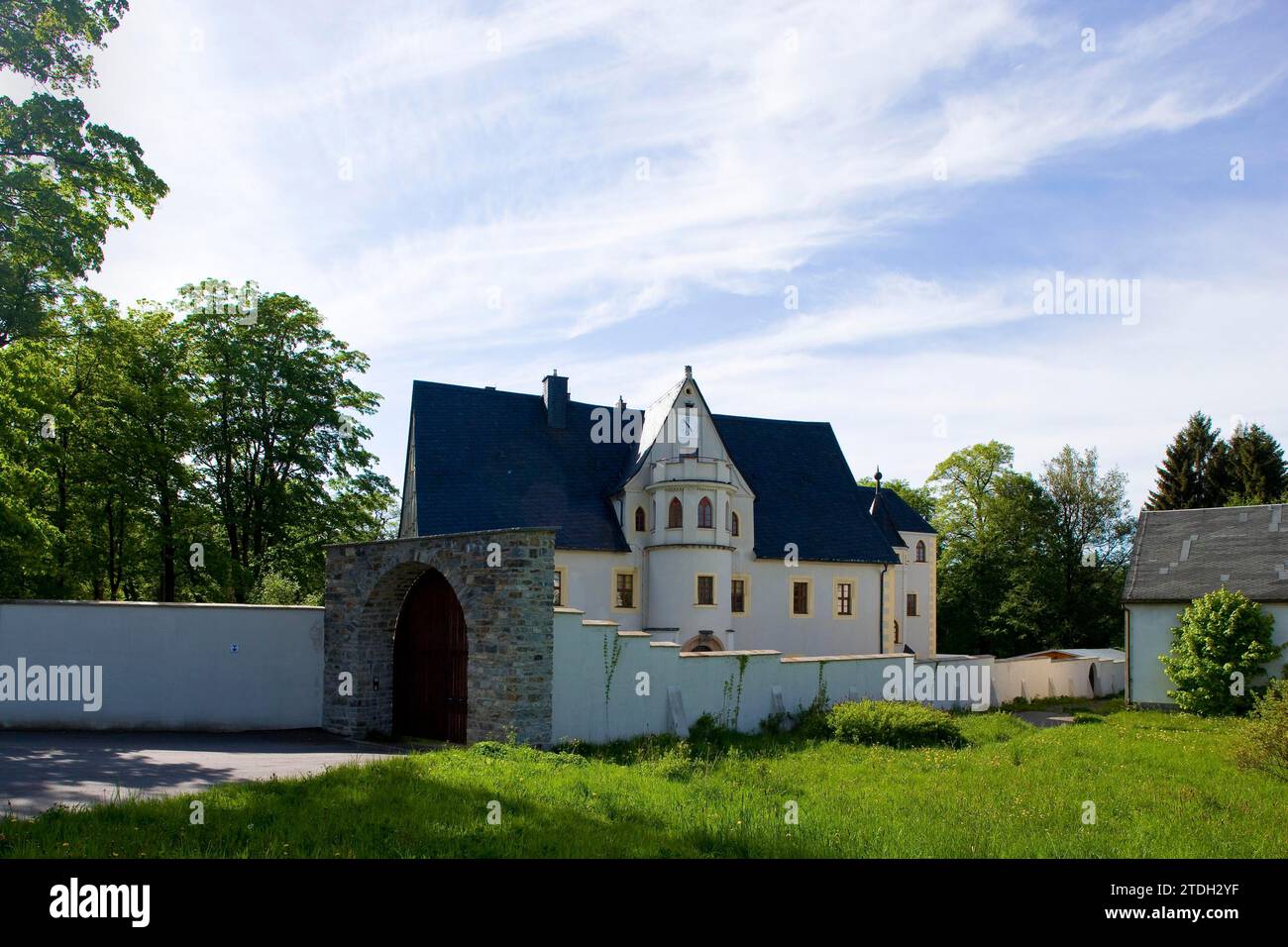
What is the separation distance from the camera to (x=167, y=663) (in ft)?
57.0

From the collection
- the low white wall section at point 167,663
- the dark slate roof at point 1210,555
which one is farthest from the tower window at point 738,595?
the low white wall section at point 167,663

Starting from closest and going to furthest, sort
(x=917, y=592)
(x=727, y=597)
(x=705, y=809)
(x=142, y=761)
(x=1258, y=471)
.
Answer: (x=705, y=809) < (x=142, y=761) < (x=727, y=597) < (x=917, y=592) < (x=1258, y=471)

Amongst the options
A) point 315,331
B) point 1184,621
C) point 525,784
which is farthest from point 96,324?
point 1184,621

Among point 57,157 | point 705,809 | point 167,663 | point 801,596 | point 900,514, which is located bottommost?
point 705,809

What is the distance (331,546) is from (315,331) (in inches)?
743

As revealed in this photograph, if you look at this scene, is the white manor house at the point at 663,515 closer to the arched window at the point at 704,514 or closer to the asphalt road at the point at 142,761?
A: the arched window at the point at 704,514

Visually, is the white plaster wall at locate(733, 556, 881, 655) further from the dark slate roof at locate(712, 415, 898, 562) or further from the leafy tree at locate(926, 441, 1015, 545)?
the leafy tree at locate(926, 441, 1015, 545)

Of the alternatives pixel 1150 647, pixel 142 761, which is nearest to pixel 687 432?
pixel 1150 647

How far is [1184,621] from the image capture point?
26484mm

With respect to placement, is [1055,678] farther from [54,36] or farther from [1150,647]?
[54,36]

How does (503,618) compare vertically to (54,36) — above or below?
below

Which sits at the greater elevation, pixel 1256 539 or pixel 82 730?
pixel 1256 539

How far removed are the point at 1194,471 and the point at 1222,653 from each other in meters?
27.5
